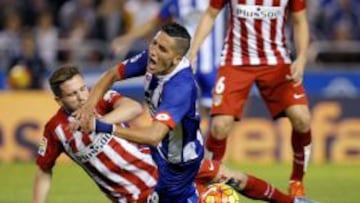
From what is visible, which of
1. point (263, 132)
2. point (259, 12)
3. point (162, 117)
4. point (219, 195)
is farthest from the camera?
point (263, 132)

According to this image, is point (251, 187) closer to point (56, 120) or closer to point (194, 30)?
point (56, 120)

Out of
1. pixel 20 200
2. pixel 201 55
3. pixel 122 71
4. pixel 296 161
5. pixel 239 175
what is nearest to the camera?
pixel 122 71

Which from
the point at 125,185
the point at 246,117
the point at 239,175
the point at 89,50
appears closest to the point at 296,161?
the point at 239,175

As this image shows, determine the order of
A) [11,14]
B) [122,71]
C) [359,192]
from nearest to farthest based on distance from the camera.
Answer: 1. [122,71]
2. [359,192]
3. [11,14]


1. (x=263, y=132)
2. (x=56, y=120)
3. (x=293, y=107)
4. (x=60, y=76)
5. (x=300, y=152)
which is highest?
(x=60, y=76)

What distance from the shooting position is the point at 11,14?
21047 mm

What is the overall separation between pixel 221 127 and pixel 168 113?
2.55 metres

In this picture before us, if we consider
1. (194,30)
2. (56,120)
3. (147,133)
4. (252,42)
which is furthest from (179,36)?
(194,30)

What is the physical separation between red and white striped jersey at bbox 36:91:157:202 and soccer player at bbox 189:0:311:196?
147 cm

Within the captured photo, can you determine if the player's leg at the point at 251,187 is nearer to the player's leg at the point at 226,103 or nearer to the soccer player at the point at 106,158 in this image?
the soccer player at the point at 106,158

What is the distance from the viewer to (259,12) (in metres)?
11.3

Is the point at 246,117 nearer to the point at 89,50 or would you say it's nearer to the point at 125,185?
the point at 89,50

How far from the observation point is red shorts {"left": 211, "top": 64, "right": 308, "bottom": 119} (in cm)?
1133

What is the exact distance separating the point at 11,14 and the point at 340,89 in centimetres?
532
